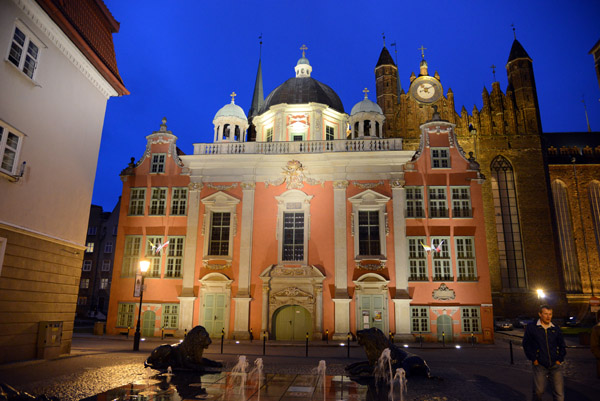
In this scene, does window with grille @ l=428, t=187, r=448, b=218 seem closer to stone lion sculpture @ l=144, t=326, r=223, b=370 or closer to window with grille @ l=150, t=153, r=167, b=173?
stone lion sculpture @ l=144, t=326, r=223, b=370

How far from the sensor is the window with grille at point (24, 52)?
13.0 metres

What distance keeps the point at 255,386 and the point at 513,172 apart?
37.6 m

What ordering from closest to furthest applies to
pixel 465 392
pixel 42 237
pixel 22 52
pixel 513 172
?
pixel 465 392
pixel 22 52
pixel 42 237
pixel 513 172

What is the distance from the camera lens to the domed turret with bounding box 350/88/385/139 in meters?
29.8

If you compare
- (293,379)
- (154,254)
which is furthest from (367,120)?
(293,379)

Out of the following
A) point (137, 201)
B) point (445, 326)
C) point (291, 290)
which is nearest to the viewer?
point (445, 326)

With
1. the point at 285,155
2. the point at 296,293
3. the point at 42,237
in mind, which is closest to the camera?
the point at 42,237

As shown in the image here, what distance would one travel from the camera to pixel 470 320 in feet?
81.0

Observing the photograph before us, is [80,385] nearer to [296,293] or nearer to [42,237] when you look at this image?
[42,237]

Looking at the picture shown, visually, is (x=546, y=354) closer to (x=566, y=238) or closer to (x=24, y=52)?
(x=24, y=52)

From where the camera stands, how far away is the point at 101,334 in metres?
25.8

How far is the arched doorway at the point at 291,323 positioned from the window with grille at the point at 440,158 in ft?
42.4

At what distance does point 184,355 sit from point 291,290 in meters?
13.2

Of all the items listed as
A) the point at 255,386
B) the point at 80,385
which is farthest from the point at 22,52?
the point at 255,386
